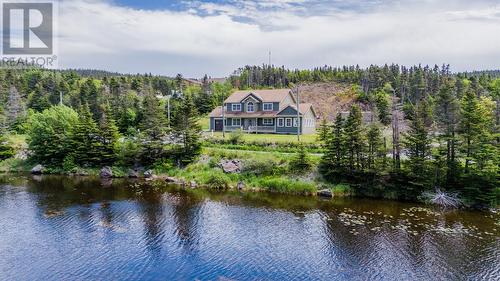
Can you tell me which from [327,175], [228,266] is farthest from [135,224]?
[327,175]

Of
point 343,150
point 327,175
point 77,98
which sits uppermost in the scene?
point 77,98

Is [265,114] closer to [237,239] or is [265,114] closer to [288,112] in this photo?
[288,112]

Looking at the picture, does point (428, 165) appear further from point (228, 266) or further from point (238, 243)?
point (228, 266)

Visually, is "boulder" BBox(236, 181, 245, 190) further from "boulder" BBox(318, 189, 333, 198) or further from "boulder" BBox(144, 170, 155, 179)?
A: "boulder" BBox(144, 170, 155, 179)

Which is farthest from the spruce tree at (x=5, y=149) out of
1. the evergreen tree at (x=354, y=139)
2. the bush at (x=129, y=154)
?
the evergreen tree at (x=354, y=139)

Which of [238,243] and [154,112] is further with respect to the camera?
[154,112]

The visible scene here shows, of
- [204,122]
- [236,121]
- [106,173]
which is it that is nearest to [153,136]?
[106,173]
